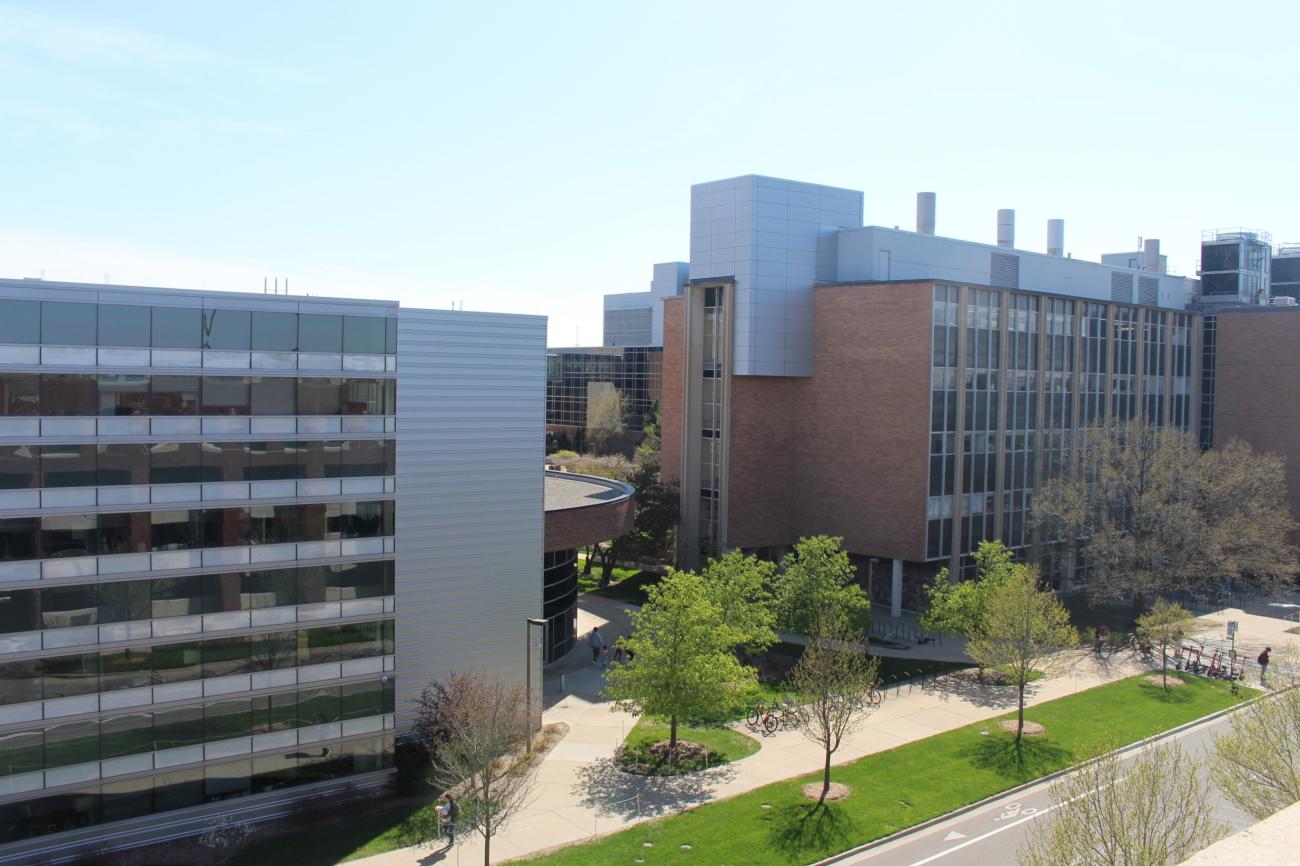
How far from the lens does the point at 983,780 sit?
28.3m

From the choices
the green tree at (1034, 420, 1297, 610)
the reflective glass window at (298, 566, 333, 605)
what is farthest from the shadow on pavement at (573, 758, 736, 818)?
the green tree at (1034, 420, 1297, 610)

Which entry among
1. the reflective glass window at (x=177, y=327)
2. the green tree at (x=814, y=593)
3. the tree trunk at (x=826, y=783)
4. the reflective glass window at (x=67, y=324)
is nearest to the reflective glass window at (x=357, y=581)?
the reflective glass window at (x=177, y=327)

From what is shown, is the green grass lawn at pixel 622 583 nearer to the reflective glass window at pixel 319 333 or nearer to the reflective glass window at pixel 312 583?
the reflective glass window at pixel 312 583

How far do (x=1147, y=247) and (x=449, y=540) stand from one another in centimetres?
6229

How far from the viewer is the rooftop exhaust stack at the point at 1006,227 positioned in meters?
57.7

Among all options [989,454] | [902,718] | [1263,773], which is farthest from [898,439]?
[1263,773]

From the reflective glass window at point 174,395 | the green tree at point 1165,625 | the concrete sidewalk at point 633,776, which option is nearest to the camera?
the concrete sidewalk at point 633,776

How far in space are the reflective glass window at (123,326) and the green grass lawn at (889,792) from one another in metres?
16.7

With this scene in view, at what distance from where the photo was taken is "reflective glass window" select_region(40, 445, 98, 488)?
80.6ft

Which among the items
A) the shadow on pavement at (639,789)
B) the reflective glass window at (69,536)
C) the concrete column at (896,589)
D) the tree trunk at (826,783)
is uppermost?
the reflective glass window at (69,536)

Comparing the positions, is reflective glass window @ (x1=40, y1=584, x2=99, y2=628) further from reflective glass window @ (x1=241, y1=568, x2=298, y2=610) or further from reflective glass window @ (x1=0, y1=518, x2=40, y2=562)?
reflective glass window @ (x1=241, y1=568, x2=298, y2=610)

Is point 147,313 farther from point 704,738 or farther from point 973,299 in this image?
point 973,299

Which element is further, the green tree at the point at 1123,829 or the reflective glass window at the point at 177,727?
the reflective glass window at the point at 177,727

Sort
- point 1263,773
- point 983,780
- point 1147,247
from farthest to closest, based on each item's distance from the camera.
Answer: point 1147,247 < point 983,780 < point 1263,773
